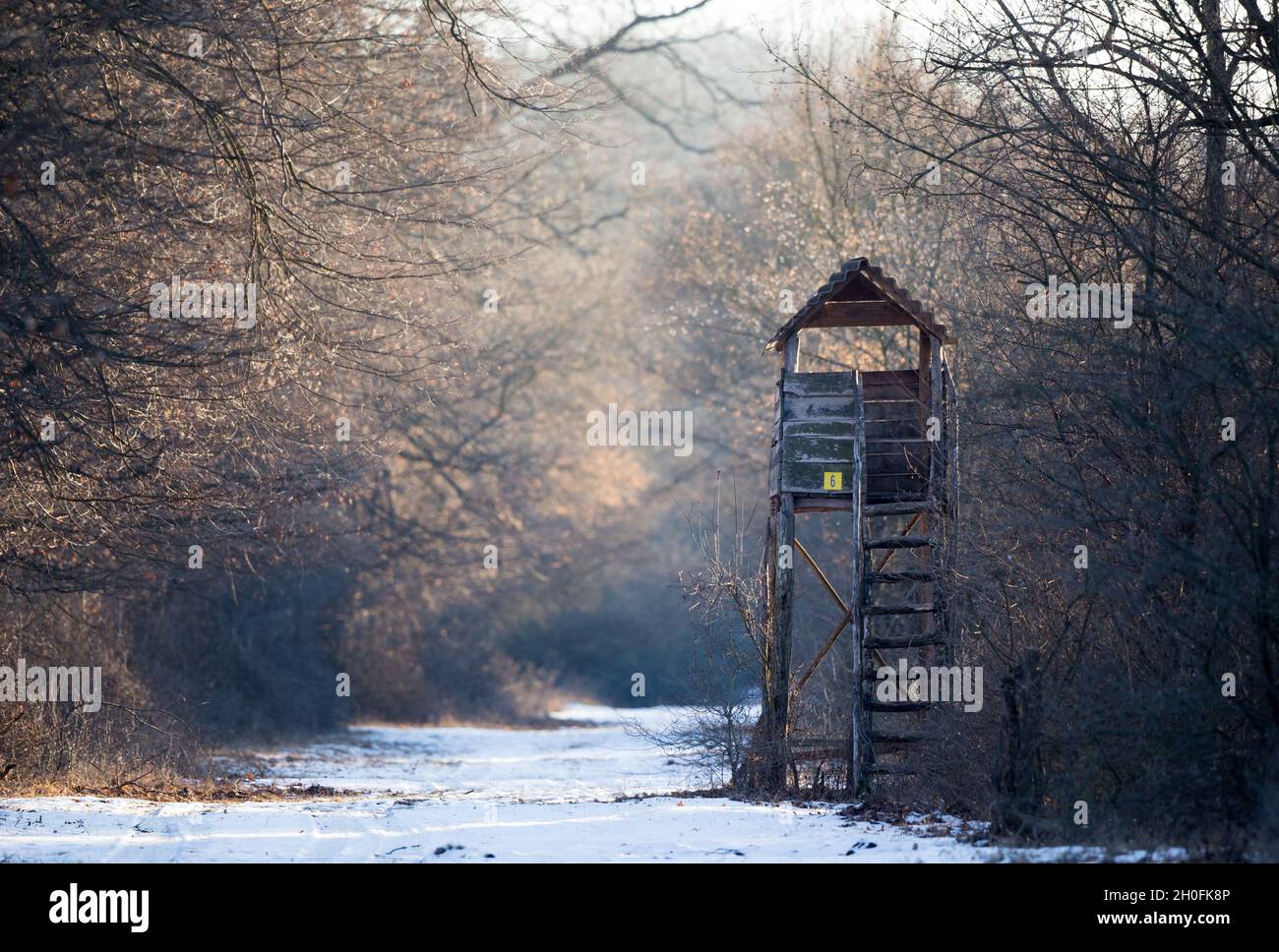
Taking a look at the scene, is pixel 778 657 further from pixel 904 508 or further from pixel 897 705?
pixel 904 508

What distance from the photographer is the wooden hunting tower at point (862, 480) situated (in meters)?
15.3

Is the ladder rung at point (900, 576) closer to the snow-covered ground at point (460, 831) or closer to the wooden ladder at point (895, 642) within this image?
the wooden ladder at point (895, 642)

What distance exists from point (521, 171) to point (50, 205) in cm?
1663

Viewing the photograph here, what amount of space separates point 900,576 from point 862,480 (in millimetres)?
1250

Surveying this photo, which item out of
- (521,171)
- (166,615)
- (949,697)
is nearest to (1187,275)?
(949,697)

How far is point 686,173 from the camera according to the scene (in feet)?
153

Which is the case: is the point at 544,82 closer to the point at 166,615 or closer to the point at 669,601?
the point at 166,615

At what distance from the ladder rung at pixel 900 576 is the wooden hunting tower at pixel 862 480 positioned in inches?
0.7

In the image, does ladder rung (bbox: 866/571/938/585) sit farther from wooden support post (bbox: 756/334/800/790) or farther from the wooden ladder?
wooden support post (bbox: 756/334/800/790)

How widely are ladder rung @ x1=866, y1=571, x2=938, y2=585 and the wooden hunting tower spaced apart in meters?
0.02

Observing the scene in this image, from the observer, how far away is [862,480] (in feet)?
51.7

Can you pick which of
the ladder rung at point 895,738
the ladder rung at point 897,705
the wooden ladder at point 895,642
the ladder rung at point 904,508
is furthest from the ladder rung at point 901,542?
the ladder rung at point 895,738

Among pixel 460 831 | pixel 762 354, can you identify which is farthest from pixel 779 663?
pixel 460 831

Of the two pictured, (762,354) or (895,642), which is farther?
(762,354)
